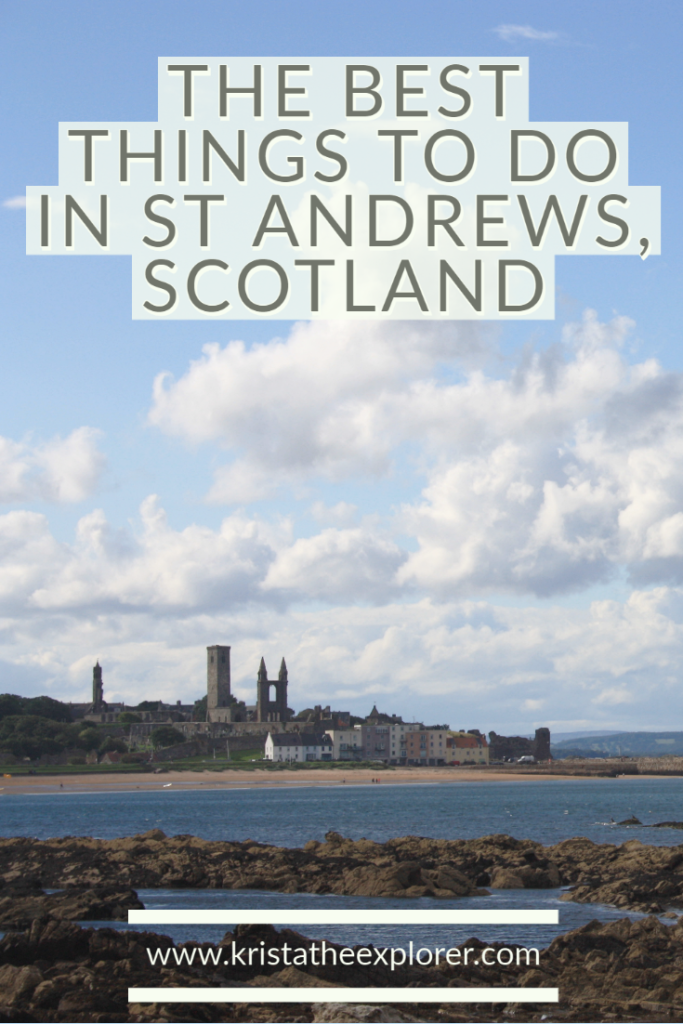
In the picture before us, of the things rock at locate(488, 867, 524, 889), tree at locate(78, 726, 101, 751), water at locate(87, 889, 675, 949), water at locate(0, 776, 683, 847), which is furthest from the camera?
tree at locate(78, 726, 101, 751)

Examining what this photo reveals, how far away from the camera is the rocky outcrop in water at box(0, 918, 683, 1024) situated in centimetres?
1673

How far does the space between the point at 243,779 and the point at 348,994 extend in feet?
466

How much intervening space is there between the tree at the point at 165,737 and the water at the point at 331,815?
5481 cm

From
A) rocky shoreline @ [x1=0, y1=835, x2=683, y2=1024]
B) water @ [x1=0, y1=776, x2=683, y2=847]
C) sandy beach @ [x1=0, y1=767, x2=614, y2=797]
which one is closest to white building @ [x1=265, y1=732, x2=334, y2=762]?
sandy beach @ [x1=0, y1=767, x2=614, y2=797]

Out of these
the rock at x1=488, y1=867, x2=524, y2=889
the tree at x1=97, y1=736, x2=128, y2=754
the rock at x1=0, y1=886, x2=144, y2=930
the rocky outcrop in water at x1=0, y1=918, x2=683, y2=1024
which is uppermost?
the rocky outcrop in water at x1=0, y1=918, x2=683, y2=1024

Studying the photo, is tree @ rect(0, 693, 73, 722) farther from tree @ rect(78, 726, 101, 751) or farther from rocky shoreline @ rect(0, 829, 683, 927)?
rocky shoreline @ rect(0, 829, 683, 927)

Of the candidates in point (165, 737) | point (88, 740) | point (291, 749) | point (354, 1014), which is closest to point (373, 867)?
point (354, 1014)

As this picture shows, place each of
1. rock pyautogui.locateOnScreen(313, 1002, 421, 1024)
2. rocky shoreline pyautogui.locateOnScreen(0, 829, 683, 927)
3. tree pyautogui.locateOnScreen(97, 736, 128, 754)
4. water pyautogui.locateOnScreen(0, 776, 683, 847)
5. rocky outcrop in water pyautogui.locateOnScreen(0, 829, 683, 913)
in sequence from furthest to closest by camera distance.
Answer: tree pyautogui.locateOnScreen(97, 736, 128, 754), water pyautogui.locateOnScreen(0, 776, 683, 847), rocky outcrop in water pyautogui.locateOnScreen(0, 829, 683, 913), rocky shoreline pyautogui.locateOnScreen(0, 829, 683, 927), rock pyautogui.locateOnScreen(313, 1002, 421, 1024)

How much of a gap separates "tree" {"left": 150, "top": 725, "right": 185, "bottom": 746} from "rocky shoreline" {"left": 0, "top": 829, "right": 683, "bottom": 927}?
14519 centimetres

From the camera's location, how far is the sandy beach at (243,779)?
140 m

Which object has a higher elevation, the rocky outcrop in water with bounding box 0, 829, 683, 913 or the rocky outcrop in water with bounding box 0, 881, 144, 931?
the rocky outcrop in water with bounding box 0, 881, 144, 931

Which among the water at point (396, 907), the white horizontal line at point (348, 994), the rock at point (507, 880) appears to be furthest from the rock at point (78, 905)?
the rock at point (507, 880)

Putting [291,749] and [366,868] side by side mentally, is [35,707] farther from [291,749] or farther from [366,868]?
[366,868]

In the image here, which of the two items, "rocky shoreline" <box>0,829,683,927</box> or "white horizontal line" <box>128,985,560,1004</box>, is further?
"rocky shoreline" <box>0,829,683,927</box>
